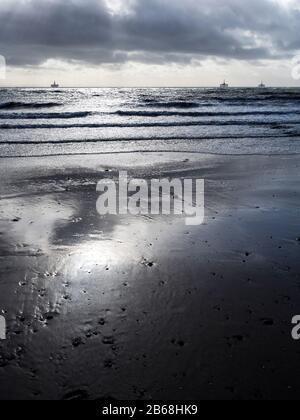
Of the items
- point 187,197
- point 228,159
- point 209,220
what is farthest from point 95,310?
point 228,159

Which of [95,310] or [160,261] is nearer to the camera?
[95,310]

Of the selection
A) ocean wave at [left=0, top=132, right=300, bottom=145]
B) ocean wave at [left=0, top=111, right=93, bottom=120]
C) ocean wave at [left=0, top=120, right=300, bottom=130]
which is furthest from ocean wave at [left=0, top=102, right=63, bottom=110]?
ocean wave at [left=0, top=132, right=300, bottom=145]

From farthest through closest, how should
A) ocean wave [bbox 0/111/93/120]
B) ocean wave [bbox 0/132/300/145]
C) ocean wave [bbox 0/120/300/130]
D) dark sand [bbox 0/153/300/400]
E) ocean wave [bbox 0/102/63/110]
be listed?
ocean wave [bbox 0/102/63/110] < ocean wave [bbox 0/111/93/120] < ocean wave [bbox 0/120/300/130] < ocean wave [bbox 0/132/300/145] < dark sand [bbox 0/153/300/400]

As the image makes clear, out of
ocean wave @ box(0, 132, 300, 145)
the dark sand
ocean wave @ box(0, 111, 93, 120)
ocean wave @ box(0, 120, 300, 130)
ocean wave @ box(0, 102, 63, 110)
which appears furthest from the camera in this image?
ocean wave @ box(0, 102, 63, 110)

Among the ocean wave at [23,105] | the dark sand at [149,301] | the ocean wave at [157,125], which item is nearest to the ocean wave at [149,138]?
the ocean wave at [157,125]

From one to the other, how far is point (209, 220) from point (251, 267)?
1933 millimetres

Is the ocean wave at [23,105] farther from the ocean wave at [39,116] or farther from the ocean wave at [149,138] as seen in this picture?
the ocean wave at [149,138]

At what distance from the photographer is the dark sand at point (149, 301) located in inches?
130

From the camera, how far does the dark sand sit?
3301mm

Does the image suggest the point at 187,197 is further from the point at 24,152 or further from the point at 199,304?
the point at 24,152

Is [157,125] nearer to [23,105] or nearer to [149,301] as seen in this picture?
[23,105]

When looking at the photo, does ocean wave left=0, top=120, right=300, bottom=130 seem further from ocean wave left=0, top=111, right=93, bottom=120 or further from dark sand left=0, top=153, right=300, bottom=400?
dark sand left=0, top=153, right=300, bottom=400
